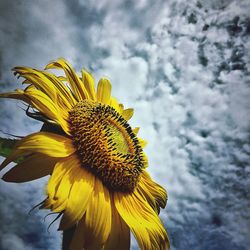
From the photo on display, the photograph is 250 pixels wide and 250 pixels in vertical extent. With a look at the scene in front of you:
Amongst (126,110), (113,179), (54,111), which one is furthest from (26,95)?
(126,110)

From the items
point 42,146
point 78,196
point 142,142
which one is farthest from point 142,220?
point 142,142

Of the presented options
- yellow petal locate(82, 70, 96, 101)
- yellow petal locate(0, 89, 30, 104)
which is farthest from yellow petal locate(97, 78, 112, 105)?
yellow petal locate(0, 89, 30, 104)

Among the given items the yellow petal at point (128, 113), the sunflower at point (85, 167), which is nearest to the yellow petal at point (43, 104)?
the sunflower at point (85, 167)

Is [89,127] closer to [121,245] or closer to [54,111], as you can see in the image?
[54,111]

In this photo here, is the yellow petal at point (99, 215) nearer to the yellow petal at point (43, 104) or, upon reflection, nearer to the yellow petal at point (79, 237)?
the yellow petal at point (79, 237)

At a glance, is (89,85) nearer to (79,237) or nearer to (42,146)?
(42,146)

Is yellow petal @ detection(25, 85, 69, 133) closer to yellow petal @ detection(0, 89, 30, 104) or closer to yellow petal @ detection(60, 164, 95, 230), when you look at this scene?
yellow petal @ detection(0, 89, 30, 104)
